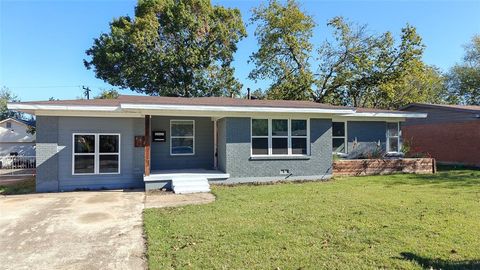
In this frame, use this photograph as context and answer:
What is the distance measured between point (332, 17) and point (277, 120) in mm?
17648

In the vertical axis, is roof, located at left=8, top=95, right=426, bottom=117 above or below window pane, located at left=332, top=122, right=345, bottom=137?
above

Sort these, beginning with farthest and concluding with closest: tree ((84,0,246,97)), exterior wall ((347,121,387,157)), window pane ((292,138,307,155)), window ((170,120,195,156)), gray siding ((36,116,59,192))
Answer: tree ((84,0,246,97)), exterior wall ((347,121,387,157)), window ((170,120,195,156)), window pane ((292,138,307,155)), gray siding ((36,116,59,192))

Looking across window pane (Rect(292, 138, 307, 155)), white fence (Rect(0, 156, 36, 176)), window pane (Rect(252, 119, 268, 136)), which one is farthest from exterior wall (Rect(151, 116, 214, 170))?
white fence (Rect(0, 156, 36, 176))

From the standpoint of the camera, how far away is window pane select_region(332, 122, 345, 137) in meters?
16.9

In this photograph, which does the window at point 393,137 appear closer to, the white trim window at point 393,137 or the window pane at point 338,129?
the white trim window at point 393,137

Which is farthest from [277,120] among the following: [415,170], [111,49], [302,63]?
[111,49]

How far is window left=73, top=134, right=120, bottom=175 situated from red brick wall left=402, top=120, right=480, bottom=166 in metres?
14.8

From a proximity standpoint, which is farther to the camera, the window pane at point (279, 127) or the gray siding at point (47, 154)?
the window pane at point (279, 127)

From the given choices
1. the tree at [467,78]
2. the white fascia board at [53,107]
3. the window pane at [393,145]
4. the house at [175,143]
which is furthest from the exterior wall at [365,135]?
the tree at [467,78]

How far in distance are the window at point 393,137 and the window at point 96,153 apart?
13.4 meters

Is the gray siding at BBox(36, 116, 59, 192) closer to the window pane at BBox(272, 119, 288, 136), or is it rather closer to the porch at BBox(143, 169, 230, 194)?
the porch at BBox(143, 169, 230, 194)

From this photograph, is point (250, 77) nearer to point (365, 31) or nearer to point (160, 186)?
point (365, 31)

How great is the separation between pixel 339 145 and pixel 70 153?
1198 centimetres

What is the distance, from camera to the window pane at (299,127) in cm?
1338
